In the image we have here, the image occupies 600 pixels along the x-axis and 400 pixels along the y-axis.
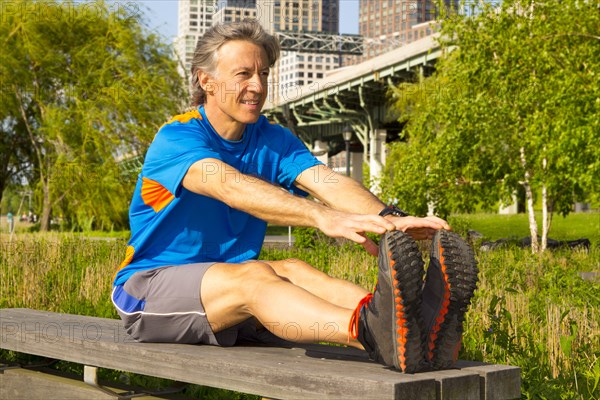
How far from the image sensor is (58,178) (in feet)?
80.6

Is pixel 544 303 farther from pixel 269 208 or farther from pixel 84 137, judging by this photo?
pixel 84 137

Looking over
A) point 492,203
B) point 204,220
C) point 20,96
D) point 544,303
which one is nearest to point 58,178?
point 20,96

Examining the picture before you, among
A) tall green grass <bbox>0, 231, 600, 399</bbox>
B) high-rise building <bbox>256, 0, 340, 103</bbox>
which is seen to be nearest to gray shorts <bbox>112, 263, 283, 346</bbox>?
tall green grass <bbox>0, 231, 600, 399</bbox>

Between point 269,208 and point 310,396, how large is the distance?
0.74 metres

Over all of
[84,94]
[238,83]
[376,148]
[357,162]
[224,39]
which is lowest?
[238,83]

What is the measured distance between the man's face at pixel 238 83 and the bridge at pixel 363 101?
26683 millimetres

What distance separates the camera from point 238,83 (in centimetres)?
341

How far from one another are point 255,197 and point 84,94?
78.0ft

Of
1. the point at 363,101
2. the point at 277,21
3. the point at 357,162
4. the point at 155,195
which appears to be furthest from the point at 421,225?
the point at 357,162

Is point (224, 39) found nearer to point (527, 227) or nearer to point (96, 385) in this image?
point (96, 385)

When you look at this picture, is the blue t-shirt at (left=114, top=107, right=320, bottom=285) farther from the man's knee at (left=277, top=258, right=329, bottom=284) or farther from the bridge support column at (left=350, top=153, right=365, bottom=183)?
the bridge support column at (left=350, top=153, right=365, bottom=183)

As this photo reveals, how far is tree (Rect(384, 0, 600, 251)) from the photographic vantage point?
445 inches

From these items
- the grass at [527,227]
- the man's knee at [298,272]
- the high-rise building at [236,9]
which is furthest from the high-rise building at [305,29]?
the grass at [527,227]

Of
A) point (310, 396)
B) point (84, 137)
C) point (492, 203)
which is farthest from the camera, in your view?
point (84, 137)
